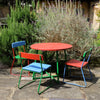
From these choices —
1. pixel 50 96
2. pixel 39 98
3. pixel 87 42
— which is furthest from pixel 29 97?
pixel 87 42

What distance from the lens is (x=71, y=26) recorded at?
5871mm

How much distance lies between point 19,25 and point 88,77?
2672mm

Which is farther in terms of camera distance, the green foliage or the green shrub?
the green shrub

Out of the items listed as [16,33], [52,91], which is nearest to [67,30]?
[16,33]

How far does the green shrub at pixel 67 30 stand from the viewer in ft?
18.5

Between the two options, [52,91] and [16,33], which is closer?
[52,91]

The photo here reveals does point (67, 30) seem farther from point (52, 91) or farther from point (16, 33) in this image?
point (52, 91)

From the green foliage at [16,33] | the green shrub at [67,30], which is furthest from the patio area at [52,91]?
the green shrub at [67,30]

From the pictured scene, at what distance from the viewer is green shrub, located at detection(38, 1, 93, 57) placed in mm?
5645

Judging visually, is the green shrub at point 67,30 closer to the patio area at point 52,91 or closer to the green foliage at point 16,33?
the green foliage at point 16,33

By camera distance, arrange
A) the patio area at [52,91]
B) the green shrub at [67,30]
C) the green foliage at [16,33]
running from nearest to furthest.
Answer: the patio area at [52,91] < the green foliage at [16,33] < the green shrub at [67,30]

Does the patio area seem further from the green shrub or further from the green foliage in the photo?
the green shrub

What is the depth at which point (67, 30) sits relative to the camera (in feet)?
18.6

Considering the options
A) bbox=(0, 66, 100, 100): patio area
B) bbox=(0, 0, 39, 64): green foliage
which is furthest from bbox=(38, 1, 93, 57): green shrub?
bbox=(0, 66, 100, 100): patio area
